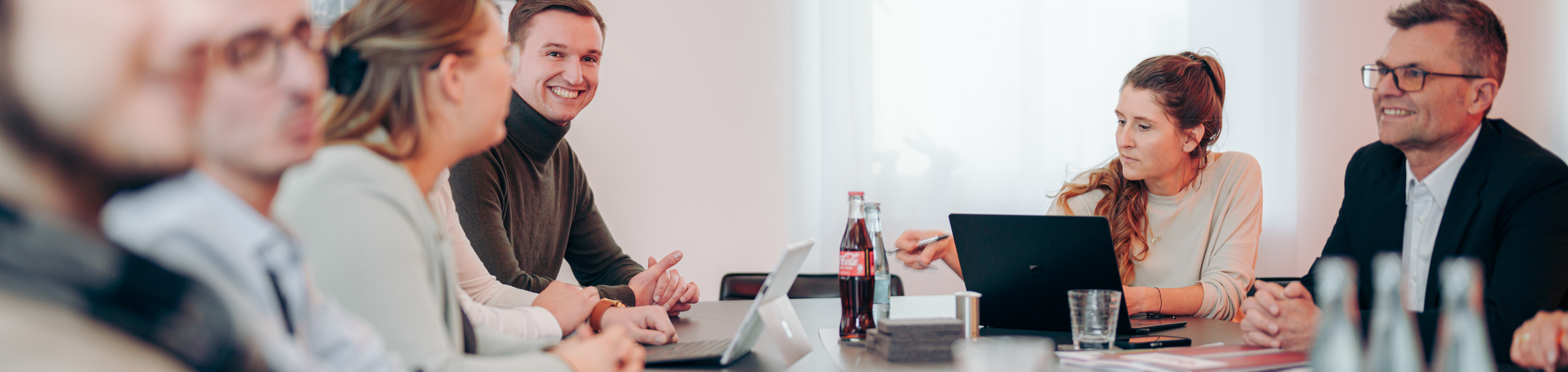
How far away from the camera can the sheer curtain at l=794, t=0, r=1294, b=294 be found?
3.52 metres

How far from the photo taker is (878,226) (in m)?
1.49

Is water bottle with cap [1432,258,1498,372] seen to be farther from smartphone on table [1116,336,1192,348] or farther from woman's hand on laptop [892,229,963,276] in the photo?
woman's hand on laptop [892,229,963,276]

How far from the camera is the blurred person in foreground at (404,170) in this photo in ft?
2.68

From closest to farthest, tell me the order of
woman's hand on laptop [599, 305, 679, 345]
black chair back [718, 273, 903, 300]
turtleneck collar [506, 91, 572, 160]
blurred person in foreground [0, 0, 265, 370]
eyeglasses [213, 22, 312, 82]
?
blurred person in foreground [0, 0, 265, 370] < eyeglasses [213, 22, 312, 82] < woman's hand on laptop [599, 305, 679, 345] < turtleneck collar [506, 91, 572, 160] < black chair back [718, 273, 903, 300]

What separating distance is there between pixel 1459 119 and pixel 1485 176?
107 mm

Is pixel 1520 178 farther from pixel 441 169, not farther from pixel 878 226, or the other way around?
pixel 441 169

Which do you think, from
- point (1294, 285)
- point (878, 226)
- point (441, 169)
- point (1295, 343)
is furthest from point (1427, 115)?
point (441, 169)

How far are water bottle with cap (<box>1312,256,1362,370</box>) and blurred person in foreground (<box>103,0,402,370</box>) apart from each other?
36.8 inches

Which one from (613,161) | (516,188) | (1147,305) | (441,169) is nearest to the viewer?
(441,169)

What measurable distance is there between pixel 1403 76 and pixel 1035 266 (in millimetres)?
761

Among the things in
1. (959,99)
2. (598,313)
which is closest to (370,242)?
(598,313)

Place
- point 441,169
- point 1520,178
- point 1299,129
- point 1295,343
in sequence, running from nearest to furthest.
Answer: point 441,169, point 1295,343, point 1520,178, point 1299,129

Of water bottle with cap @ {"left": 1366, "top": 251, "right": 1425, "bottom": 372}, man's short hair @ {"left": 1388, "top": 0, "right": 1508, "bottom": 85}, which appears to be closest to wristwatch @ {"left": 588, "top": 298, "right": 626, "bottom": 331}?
water bottle with cap @ {"left": 1366, "top": 251, "right": 1425, "bottom": 372}

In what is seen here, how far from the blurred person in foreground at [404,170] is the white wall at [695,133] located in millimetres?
2480
